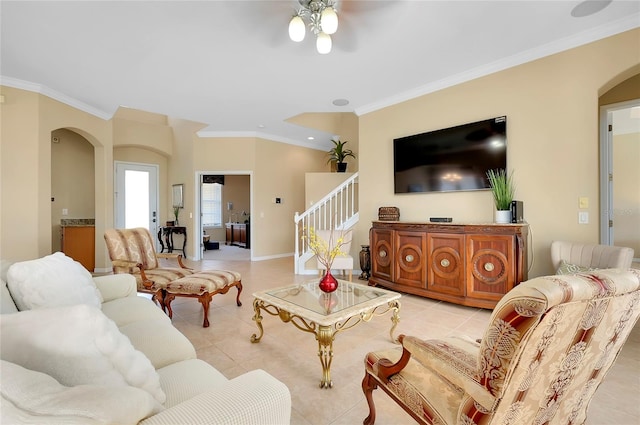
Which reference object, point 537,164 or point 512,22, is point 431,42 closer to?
point 512,22

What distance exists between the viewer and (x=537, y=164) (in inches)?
124

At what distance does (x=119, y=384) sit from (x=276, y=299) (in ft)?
4.86

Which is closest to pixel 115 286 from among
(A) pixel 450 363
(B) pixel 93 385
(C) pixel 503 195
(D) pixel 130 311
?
(D) pixel 130 311

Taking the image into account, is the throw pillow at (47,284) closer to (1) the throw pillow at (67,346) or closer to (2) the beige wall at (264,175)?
(1) the throw pillow at (67,346)

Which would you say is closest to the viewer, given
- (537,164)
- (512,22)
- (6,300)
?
(6,300)

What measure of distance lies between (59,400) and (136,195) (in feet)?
23.9

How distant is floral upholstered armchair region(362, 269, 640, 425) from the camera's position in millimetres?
781

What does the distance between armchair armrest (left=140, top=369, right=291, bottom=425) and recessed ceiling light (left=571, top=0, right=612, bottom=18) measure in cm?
362

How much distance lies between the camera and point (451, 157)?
12.3 feet

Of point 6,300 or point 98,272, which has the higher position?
point 6,300

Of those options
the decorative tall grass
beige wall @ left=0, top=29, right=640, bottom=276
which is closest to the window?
beige wall @ left=0, top=29, right=640, bottom=276

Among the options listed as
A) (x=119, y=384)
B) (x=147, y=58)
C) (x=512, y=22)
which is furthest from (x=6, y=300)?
(x=512, y=22)

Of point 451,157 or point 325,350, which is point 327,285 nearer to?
point 325,350

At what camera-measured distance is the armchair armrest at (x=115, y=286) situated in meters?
2.21
